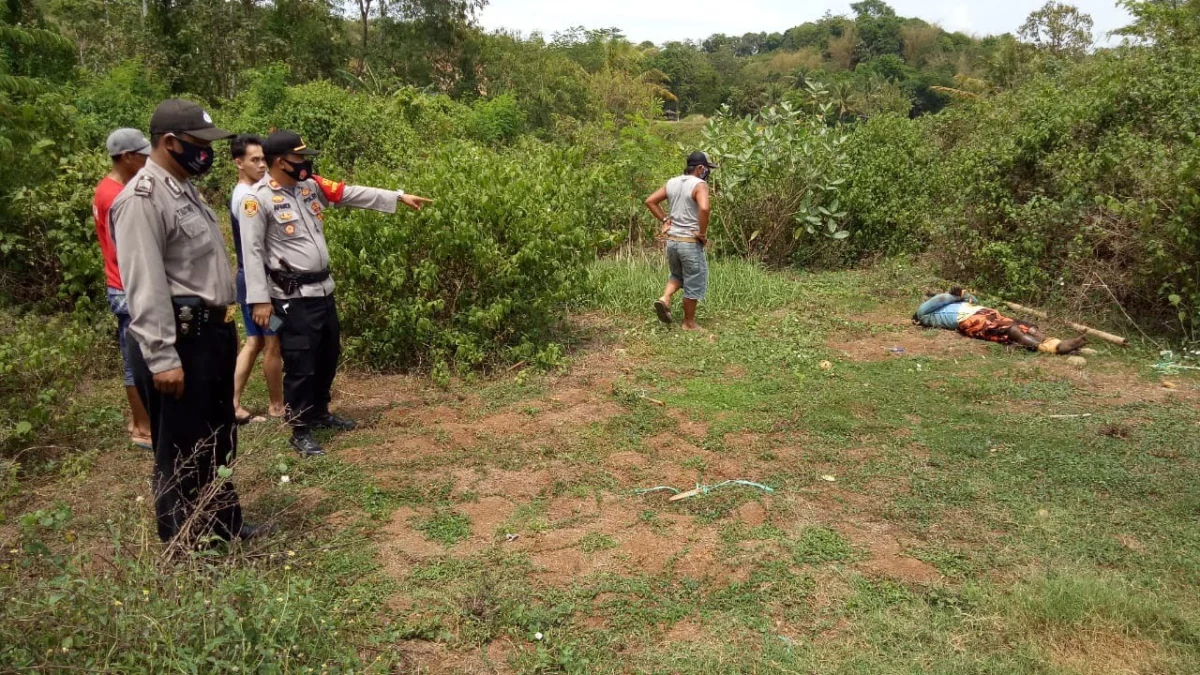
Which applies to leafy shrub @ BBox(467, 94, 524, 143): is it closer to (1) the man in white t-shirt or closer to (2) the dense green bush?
(2) the dense green bush

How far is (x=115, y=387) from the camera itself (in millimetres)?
5824

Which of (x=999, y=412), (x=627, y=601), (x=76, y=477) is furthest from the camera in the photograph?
(x=999, y=412)

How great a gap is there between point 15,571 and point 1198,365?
23.0 feet

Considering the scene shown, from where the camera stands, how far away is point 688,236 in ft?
23.9

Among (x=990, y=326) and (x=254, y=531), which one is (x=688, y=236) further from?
(x=254, y=531)

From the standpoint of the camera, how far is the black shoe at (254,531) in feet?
11.9

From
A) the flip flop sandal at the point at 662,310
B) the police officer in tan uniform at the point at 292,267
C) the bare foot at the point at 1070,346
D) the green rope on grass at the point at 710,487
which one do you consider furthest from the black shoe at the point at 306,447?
the bare foot at the point at 1070,346

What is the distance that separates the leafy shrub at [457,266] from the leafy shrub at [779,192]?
3.82 m

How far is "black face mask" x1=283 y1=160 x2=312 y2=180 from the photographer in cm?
454

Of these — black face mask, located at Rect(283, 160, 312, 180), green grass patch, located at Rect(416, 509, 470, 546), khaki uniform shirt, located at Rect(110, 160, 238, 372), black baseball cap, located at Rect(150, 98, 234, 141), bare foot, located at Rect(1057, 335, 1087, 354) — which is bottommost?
green grass patch, located at Rect(416, 509, 470, 546)

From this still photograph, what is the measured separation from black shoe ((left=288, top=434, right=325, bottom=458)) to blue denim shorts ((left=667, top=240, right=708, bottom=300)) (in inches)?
142

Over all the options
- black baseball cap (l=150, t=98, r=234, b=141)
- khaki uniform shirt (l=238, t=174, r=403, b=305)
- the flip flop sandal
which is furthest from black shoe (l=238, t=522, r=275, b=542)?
the flip flop sandal

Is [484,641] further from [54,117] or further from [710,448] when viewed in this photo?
[54,117]

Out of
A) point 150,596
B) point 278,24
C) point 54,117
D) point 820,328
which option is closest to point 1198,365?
point 820,328
